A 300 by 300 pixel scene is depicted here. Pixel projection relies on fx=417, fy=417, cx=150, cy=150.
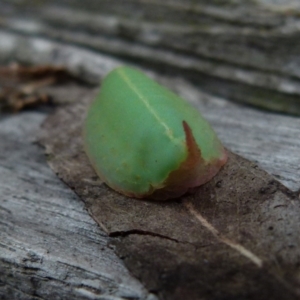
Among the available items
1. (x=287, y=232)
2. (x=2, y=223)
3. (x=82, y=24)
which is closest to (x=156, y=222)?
(x=287, y=232)

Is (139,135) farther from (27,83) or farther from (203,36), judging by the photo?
(27,83)

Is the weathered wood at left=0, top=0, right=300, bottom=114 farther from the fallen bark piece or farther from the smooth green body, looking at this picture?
the fallen bark piece

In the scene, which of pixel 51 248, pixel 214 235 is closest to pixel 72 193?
pixel 51 248

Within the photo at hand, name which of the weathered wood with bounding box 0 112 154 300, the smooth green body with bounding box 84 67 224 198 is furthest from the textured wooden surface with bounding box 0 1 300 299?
the smooth green body with bounding box 84 67 224 198

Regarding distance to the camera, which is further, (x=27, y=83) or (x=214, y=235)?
(x=27, y=83)

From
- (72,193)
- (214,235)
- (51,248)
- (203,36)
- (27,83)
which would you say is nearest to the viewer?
(214,235)

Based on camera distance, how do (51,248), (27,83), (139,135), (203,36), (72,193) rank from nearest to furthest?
(51,248), (139,135), (72,193), (203,36), (27,83)

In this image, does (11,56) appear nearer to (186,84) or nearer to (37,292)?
(186,84)
